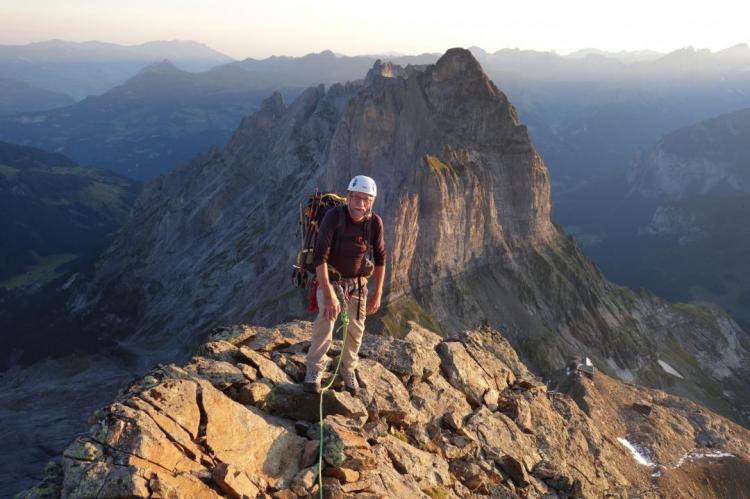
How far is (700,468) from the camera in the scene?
113ft

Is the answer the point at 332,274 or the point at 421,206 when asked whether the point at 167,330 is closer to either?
the point at 421,206

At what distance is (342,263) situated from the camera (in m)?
14.9

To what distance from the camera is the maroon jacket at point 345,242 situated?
14.1 m

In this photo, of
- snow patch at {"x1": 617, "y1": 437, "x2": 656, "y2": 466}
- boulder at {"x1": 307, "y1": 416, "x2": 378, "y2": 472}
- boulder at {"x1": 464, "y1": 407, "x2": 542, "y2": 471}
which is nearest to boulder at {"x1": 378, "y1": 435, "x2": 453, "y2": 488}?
boulder at {"x1": 307, "y1": 416, "x2": 378, "y2": 472}

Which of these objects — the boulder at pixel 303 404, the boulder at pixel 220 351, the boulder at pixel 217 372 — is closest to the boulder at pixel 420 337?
the boulder at pixel 303 404

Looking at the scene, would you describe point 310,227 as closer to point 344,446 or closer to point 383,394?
point 344,446

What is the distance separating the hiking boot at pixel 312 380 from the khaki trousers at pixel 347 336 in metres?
0.11

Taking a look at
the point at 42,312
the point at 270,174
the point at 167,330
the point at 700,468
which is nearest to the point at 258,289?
the point at 167,330

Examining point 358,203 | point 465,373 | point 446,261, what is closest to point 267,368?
point 358,203

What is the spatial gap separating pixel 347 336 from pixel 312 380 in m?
1.74

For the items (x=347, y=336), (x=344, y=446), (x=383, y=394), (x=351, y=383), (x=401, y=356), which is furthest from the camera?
(x=401, y=356)

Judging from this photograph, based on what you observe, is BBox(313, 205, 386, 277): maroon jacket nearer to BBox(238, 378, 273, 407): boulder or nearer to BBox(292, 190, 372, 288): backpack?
BBox(292, 190, 372, 288): backpack

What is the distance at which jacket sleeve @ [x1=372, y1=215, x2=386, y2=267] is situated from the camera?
14.8 metres

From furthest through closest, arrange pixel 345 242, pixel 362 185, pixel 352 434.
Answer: pixel 345 242 → pixel 352 434 → pixel 362 185
